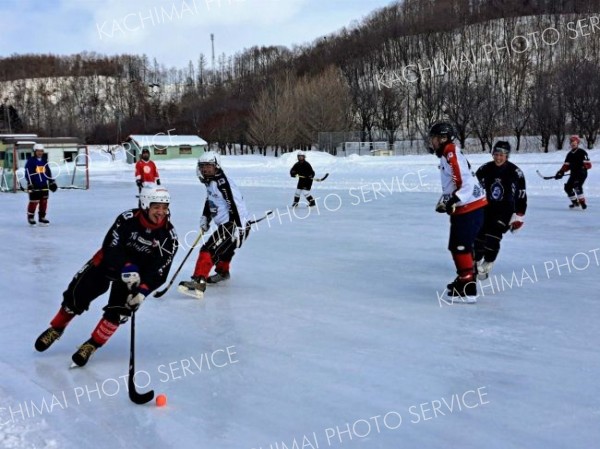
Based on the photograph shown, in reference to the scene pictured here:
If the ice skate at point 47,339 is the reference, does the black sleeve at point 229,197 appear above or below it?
above

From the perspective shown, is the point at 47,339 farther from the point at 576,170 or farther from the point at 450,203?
the point at 576,170

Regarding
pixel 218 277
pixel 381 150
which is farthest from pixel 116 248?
pixel 381 150

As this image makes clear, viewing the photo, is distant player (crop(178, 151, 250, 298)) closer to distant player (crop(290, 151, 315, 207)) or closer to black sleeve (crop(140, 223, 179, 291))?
black sleeve (crop(140, 223, 179, 291))

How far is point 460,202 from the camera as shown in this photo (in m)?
5.00

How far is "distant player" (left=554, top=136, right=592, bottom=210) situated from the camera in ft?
38.0

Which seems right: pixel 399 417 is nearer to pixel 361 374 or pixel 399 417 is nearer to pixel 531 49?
pixel 361 374

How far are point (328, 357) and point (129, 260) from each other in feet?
4.54

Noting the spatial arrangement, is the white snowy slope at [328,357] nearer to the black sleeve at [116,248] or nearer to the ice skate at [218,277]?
the ice skate at [218,277]

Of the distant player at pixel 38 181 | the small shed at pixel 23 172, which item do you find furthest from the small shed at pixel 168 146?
the distant player at pixel 38 181

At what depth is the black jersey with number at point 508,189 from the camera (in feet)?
20.2

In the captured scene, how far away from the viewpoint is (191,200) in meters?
16.0

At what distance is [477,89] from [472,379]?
3875 centimetres

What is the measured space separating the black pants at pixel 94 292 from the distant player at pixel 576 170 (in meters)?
10.1

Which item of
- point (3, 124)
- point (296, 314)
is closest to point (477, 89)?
point (296, 314)
